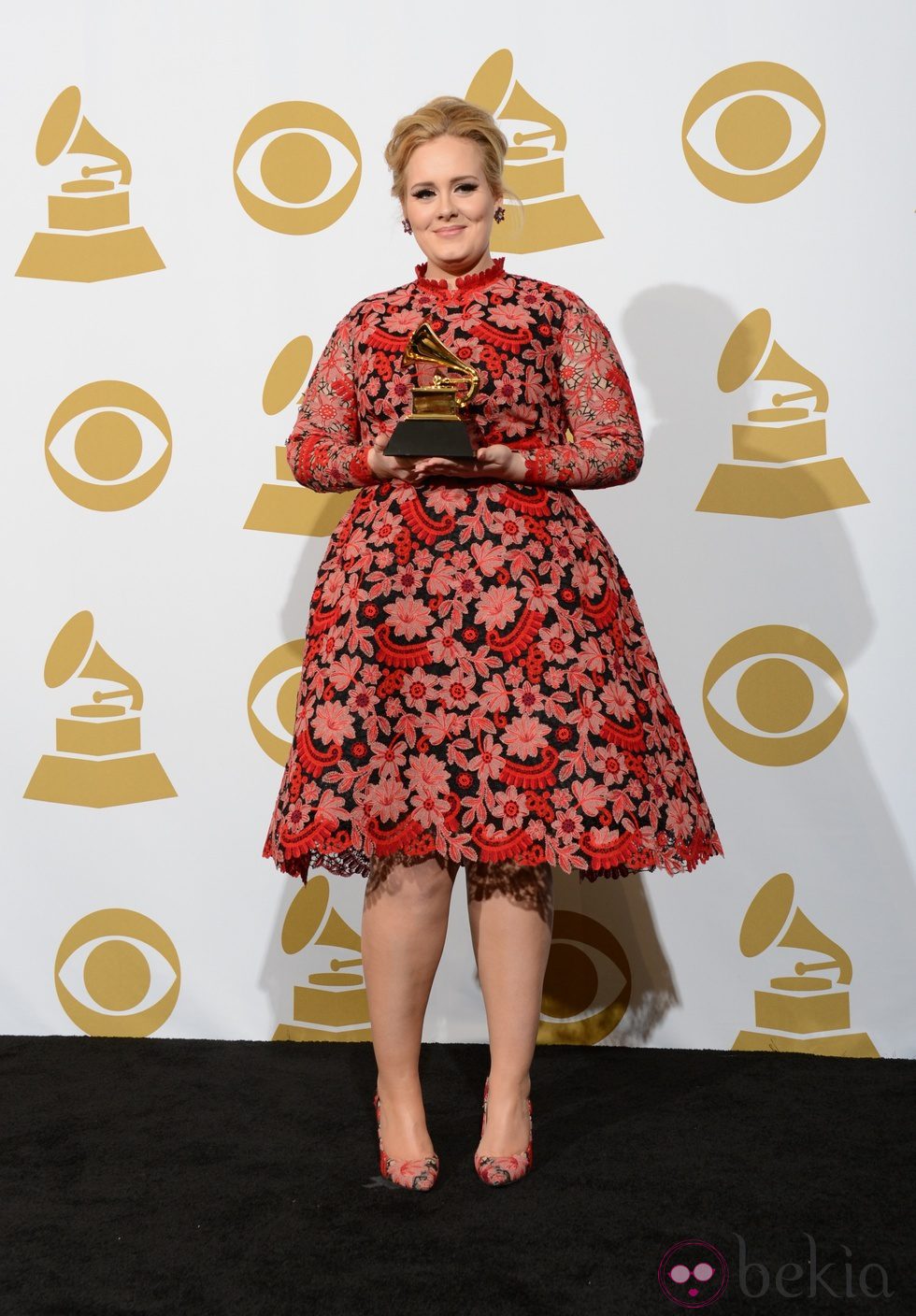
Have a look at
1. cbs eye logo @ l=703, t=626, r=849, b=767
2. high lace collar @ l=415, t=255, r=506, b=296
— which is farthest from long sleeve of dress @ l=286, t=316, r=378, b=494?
cbs eye logo @ l=703, t=626, r=849, b=767

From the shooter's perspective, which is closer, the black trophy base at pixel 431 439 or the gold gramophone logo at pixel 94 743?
the black trophy base at pixel 431 439

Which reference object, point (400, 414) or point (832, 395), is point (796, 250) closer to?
point (832, 395)

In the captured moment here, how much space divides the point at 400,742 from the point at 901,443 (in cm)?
119

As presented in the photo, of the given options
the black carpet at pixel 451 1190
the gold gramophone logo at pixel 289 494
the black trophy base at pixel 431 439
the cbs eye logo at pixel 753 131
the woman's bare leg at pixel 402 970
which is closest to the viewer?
the black carpet at pixel 451 1190

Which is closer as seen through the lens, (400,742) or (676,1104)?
(400,742)

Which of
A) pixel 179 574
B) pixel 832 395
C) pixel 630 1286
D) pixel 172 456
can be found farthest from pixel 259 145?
pixel 630 1286

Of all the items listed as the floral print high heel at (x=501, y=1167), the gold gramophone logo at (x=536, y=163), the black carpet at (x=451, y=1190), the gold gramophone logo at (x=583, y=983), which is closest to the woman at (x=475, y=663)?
the floral print high heel at (x=501, y=1167)

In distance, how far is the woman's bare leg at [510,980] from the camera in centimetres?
167

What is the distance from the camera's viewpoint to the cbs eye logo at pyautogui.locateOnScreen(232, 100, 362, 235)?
94.4 inches

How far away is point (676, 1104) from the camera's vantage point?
2.00m

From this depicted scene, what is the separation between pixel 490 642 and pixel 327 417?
1.41 feet

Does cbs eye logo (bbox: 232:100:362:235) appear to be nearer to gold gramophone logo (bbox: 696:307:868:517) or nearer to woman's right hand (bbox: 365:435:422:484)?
gold gramophone logo (bbox: 696:307:868:517)

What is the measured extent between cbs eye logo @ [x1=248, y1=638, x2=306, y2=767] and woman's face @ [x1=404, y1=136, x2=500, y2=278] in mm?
907

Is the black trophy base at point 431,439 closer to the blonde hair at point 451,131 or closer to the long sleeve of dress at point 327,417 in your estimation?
the long sleeve of dress at point 327,417
